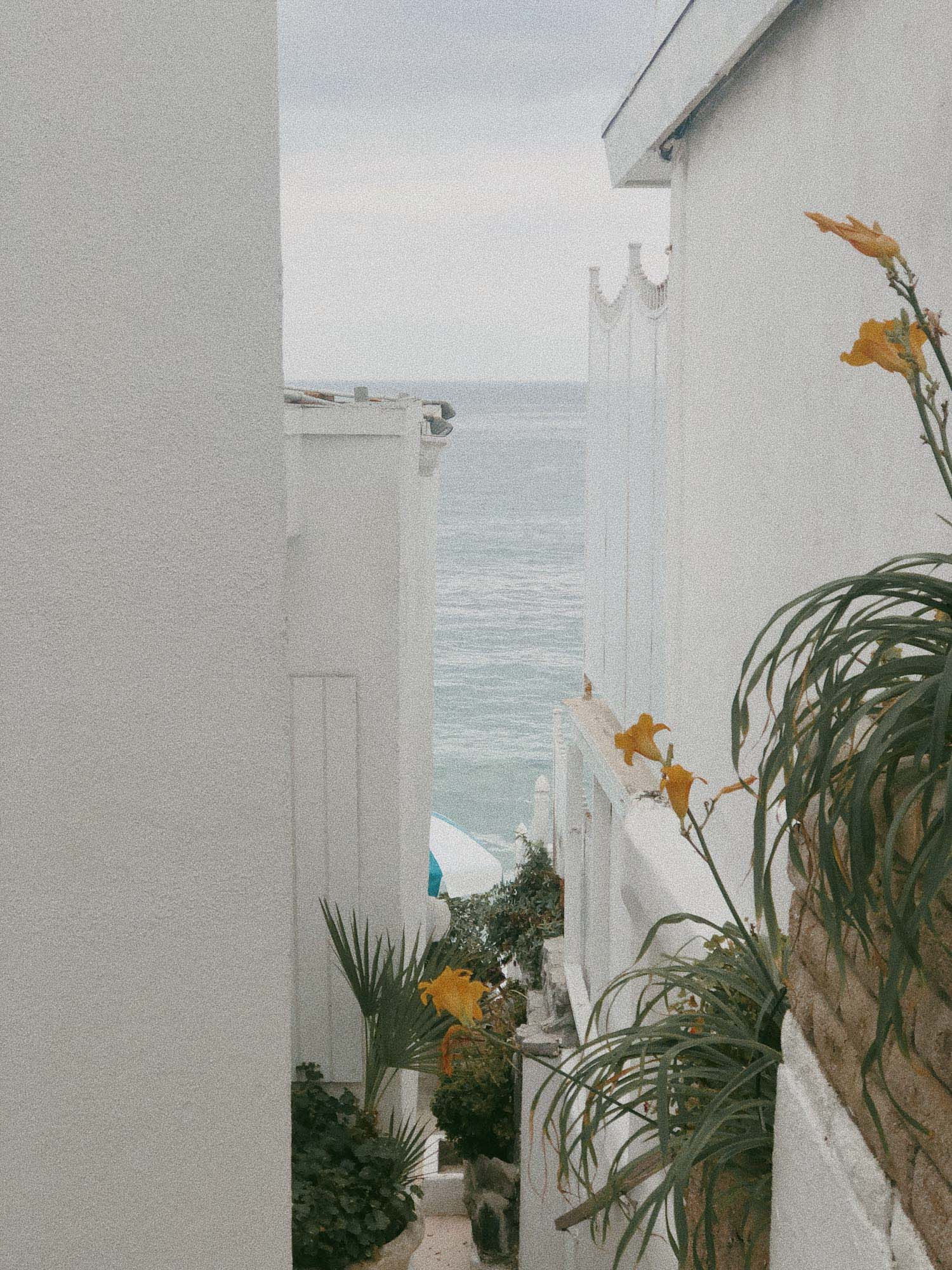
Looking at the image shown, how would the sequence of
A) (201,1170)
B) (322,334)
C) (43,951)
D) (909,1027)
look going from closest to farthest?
(909,1027)
(43,951)
(201,1170)
(322,334)

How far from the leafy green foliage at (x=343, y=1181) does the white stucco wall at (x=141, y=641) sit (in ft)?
4.32

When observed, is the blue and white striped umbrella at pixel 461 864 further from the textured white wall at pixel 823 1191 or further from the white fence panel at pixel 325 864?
the textured white wall at pixel 823 1191

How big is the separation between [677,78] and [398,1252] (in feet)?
12.1

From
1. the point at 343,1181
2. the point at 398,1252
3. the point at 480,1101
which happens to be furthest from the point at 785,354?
the point at 480,1101

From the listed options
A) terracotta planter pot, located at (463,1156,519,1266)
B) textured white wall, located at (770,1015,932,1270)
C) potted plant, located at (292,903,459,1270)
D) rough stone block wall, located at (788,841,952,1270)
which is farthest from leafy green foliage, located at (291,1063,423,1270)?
rough stone block wall, located at (788,841,952,1270)

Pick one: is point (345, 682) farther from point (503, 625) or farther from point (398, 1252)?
point (503, 625)

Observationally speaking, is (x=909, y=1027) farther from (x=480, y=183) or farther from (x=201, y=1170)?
(x=480, y=183)

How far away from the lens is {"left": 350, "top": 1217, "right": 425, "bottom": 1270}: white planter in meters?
4.09

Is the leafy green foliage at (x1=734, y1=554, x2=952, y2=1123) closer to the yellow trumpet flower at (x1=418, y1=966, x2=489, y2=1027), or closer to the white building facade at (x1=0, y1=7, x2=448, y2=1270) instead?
the yellow trumpet flower at (x1=418, y1=966, x2=489, y2=1027)

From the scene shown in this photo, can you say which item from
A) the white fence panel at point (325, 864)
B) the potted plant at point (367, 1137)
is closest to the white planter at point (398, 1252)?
the potted plant at point (367, 1137)

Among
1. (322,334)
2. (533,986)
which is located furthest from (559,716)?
(322,334)

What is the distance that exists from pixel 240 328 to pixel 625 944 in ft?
7.28

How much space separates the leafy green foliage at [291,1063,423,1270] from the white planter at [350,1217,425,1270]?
25 mm

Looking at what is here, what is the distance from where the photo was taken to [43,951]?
240 cm
